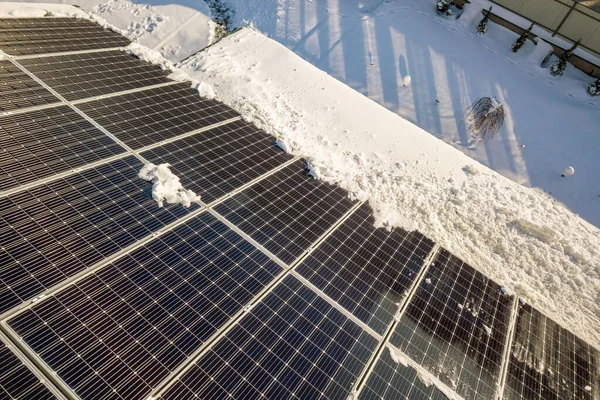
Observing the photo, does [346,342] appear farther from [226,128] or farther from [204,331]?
[226,128]

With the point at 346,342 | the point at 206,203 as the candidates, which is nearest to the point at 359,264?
the point at 346,342

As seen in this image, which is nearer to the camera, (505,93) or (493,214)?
(493,214)

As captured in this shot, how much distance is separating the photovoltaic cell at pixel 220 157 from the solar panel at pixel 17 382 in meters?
4.98

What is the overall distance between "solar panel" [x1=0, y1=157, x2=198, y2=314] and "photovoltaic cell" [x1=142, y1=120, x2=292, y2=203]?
993 mm

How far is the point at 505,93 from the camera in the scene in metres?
22.2

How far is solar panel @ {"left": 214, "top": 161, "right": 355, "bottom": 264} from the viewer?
361 inches

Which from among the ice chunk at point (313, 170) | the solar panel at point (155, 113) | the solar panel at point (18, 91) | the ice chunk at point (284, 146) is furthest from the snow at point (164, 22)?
the ice chunk at point (313, 170)

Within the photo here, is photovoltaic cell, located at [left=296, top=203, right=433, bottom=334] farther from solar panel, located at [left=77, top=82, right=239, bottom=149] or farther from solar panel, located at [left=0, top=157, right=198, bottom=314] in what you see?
solar panel, located at [left=77, top=82, right=239, bottom=149]

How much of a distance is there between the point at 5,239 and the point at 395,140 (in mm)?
13039

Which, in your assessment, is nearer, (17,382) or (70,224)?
(17,382)

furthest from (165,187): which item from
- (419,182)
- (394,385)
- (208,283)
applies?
(419,182)

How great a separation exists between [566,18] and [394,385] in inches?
1065

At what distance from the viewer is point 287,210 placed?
33.4ft

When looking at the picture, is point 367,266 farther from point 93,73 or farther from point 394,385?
point 93,73
